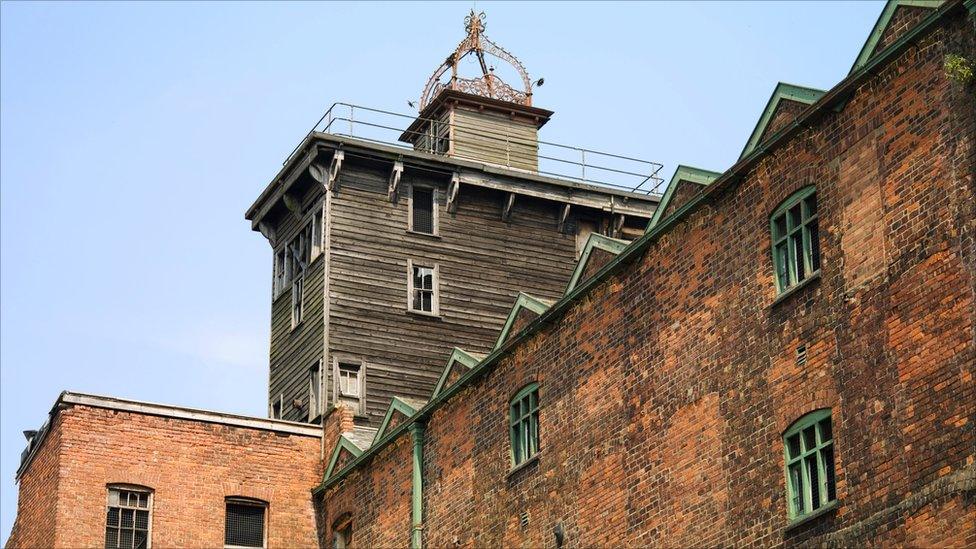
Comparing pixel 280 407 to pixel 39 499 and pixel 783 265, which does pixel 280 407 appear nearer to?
pixel 39 499

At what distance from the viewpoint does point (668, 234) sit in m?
26.0

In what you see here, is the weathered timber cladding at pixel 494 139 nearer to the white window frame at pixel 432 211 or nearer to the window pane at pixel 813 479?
the white window frame at pixel 432 211

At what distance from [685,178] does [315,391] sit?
16676mm

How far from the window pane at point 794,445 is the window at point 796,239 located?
6.99 feet

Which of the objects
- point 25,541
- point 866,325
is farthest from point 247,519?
point 866,325

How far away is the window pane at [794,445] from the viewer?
2209cm

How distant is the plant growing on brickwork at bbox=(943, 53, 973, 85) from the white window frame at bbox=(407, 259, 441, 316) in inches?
873

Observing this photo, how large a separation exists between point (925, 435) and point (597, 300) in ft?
29.1

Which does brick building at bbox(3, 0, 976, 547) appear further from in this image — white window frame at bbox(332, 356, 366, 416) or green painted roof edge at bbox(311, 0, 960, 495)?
white window frame at bbox(332, 356, 366, 416)

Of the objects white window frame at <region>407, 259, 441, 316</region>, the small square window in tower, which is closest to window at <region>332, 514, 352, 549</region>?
white window frame at <region>407, 259, 441, 316</region>

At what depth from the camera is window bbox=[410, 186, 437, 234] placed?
42.0 meters

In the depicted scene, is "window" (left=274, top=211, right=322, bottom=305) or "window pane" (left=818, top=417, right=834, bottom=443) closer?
"window pane" (left=818, top=417, right=834, bottom=443)

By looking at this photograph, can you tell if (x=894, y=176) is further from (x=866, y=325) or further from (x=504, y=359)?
(x=504, y=359)

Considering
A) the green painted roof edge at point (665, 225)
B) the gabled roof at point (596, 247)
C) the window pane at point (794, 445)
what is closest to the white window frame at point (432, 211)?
the green painted roof edge at point (665, 225)
